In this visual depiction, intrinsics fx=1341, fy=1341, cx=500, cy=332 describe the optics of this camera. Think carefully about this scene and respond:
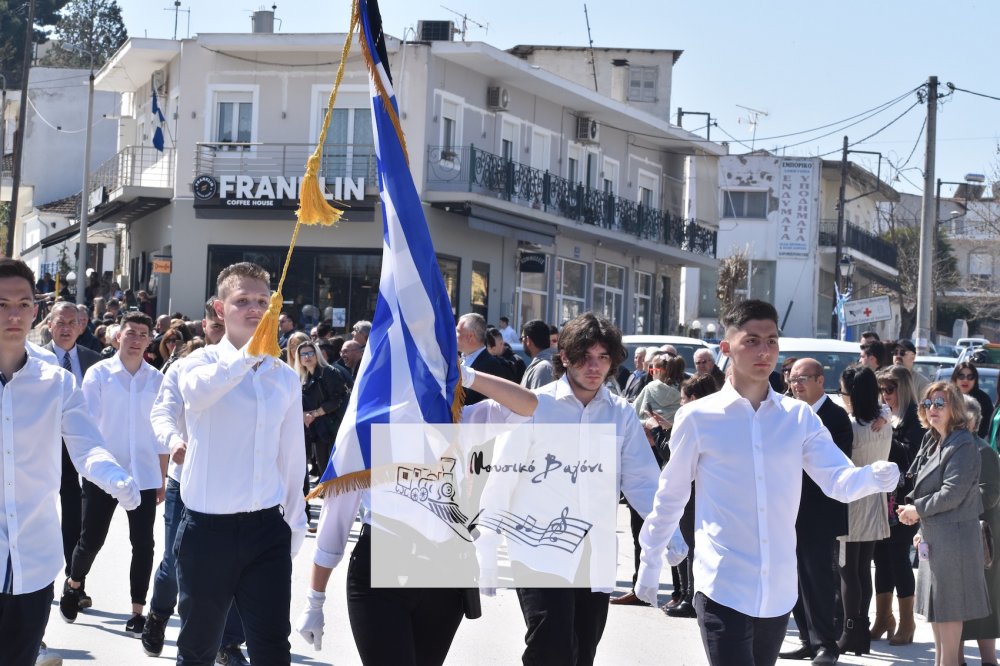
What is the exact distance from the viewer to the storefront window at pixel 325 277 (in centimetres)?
2961

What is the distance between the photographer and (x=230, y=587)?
5484 millimetres

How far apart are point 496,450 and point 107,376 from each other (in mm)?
3771

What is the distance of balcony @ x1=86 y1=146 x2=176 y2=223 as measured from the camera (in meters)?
30.7

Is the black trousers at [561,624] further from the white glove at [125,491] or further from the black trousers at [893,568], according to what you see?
the black trousers at [893,568]

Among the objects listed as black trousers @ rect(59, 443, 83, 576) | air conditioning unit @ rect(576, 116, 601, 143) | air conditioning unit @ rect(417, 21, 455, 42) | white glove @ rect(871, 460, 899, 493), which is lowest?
black trousers @ rect(59, 443, 83, 576)

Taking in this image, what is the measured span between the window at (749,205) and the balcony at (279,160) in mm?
27596

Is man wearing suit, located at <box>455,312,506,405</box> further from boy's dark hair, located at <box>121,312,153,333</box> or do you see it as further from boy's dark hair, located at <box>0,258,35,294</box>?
boy's dark hair, located at <box>0,258,35,294</box>

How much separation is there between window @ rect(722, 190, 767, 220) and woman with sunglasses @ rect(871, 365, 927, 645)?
45308mm

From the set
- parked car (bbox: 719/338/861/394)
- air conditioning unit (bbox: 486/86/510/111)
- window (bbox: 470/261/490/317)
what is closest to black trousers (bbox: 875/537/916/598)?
parked car (bbox: 719/338/861/394)

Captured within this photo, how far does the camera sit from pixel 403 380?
18.0 ft

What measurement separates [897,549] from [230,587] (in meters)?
5.48

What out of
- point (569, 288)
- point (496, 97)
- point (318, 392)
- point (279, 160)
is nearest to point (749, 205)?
point (569, 288)

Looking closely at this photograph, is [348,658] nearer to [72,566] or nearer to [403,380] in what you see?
[72,566]

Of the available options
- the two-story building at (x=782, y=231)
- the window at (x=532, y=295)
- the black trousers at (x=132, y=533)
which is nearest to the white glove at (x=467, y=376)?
the black trousers at (x=132, y=533)
